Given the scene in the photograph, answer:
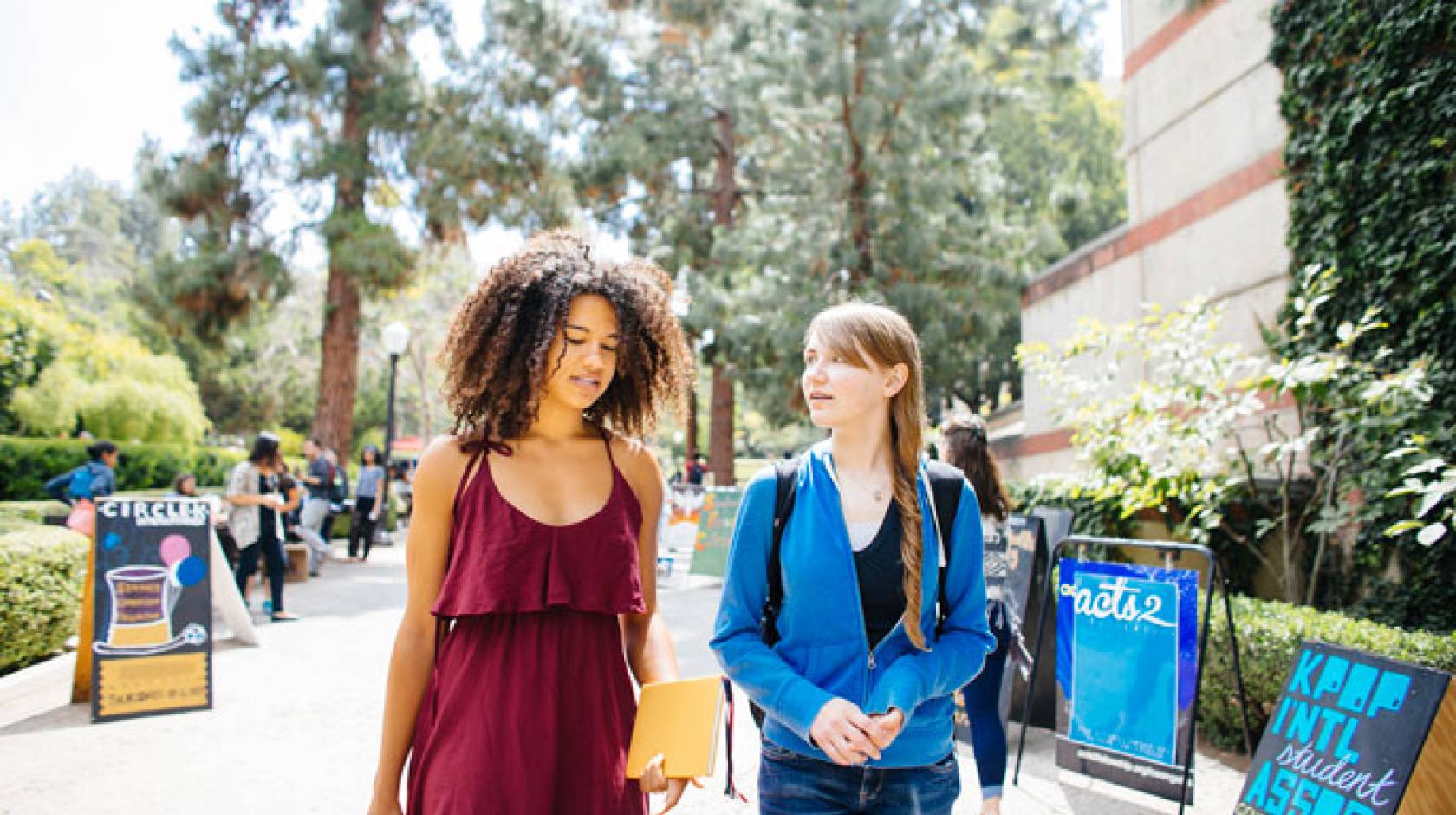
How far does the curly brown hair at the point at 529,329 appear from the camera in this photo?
2057mm

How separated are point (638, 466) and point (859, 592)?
57 centimetres

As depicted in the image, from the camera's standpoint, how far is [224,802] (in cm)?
435

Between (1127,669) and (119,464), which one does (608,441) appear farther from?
(119,464)

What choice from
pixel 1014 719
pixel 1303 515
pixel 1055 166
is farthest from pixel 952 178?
pixel 1055 166

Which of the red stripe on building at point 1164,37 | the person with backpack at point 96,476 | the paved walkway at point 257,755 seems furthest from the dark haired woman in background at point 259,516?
the red stripe on building at point 1164,37

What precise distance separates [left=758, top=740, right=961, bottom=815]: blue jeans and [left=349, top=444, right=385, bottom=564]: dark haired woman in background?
1381 centimetres

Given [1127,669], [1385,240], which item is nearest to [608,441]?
[1127,669]

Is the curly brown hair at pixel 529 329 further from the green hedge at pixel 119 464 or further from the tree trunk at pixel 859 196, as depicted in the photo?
the green hedge at pixel 119 464

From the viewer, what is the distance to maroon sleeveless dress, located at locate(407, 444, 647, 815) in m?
1.77

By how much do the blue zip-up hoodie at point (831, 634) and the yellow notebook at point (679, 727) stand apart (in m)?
0.21

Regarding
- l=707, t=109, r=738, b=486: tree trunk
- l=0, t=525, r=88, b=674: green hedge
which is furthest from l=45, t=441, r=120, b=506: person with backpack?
l=707, t=109, r=738, b=486: tree trunk

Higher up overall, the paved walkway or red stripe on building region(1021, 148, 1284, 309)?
red stripe on building region(1021, 148, 1284, 309)

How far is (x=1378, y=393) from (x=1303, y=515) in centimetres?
156

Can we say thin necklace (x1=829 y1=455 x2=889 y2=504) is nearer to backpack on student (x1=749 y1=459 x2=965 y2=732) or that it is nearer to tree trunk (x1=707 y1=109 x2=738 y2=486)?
backpack on student (x1=749 y1=459 x2=965 y2=732)
